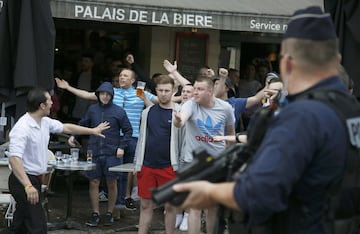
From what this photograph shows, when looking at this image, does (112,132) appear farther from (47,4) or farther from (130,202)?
(47,4)

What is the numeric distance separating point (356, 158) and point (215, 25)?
7.06 meters

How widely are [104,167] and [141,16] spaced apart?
82.9 inches

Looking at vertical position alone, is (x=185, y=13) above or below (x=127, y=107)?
above

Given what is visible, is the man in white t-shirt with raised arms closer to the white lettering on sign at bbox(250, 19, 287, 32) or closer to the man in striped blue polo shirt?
the man in striped blue polo shirt

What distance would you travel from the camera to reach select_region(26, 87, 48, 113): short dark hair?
21.1ft

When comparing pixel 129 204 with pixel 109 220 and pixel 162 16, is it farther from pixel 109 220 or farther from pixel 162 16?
pixel 162 16

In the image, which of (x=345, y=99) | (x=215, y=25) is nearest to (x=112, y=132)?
(x=215, y=25)

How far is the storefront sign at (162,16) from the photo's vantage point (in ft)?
29.9

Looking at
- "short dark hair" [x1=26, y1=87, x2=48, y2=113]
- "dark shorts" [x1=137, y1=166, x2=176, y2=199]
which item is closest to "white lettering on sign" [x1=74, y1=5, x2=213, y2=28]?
"dark shorts" [x1=137, y1=166, x2=176, y2=199]

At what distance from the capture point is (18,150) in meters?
6.22

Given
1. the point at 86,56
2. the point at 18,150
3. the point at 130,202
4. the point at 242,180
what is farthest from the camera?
the point at 86,56

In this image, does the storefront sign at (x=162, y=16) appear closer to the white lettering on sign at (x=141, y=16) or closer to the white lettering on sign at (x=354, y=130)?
the white lettering on sign at (x=141, y=16)

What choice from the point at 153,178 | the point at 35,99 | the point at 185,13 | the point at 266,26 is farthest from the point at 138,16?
the point at 35,99

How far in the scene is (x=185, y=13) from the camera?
973 centimetres
